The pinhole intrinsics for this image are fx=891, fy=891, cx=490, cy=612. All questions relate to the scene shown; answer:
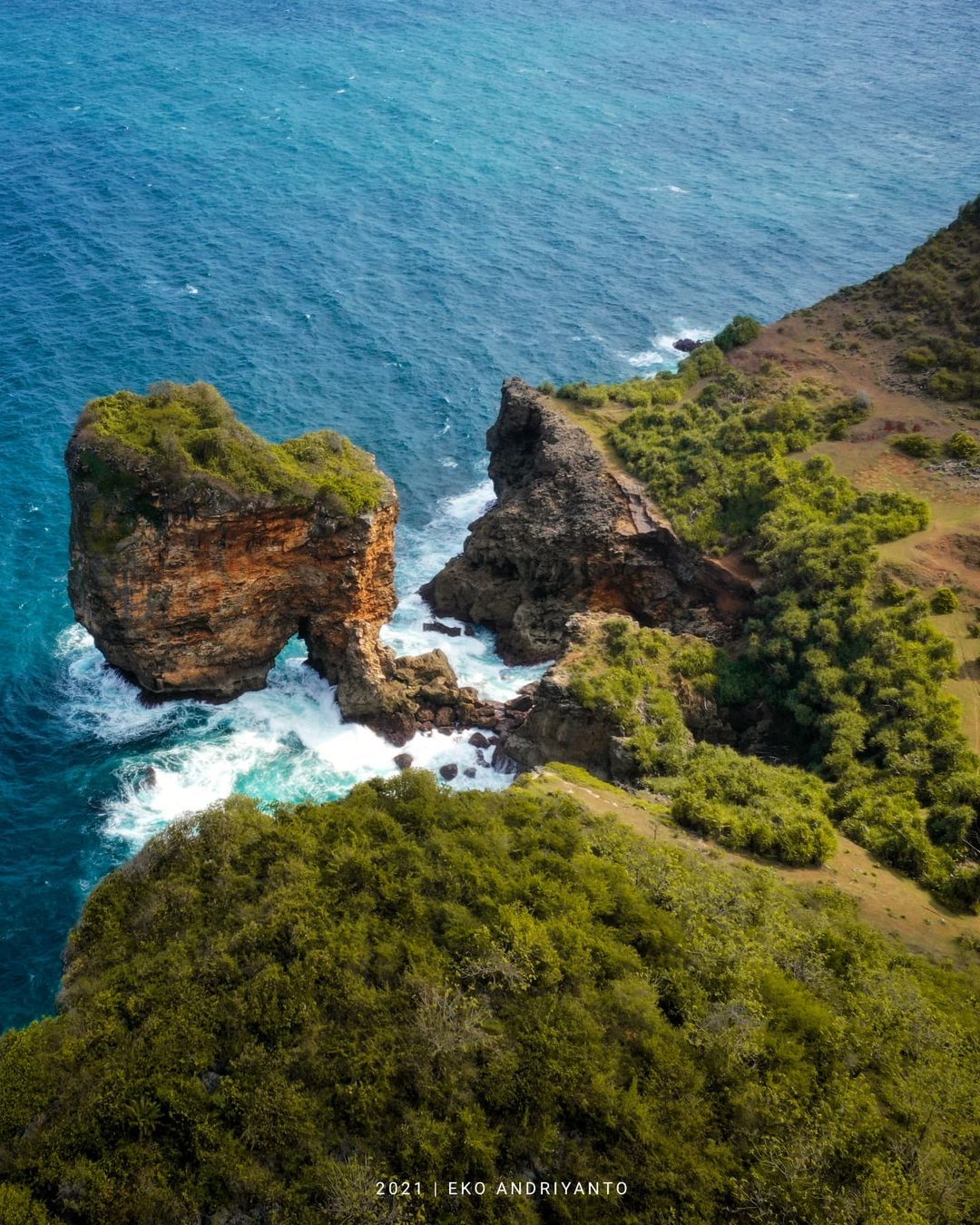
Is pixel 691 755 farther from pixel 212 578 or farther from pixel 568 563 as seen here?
pixel 212 578

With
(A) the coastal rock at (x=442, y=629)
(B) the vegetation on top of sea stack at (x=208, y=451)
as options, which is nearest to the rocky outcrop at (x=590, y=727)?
(A) the coastal rock at (x=442, y=629)

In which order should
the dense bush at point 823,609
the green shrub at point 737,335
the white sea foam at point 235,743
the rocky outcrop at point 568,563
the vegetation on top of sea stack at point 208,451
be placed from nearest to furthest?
the dense bush at point 823,609
the vegetation on top of sea stack at point 208,451
the white sea foam at point 235,743
the rocky outcrop at point 568,563
the green shrub at point 737,335

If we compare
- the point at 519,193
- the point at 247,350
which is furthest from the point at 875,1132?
the point at 519,193

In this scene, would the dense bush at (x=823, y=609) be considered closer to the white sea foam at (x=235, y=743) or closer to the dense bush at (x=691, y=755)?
the dense bush at (x=691, y=755)

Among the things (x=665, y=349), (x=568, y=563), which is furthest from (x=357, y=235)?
(x=568, y=563)

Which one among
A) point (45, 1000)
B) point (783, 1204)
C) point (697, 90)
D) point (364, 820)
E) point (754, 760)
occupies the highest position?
point (697, 90)

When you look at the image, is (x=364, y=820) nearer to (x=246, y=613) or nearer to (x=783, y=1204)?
(x=783, y=1204)
